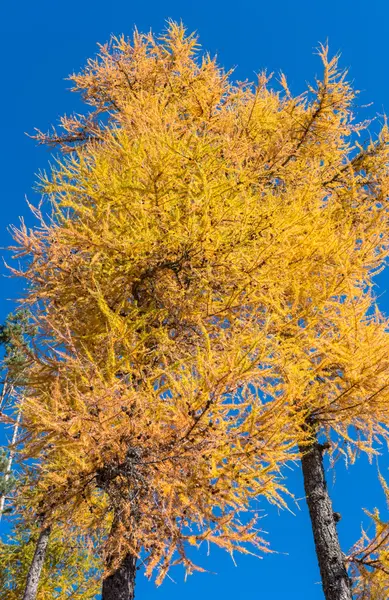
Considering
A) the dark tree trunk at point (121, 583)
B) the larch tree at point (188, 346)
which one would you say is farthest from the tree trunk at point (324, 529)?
the dark tree trunk at point (121, 583)

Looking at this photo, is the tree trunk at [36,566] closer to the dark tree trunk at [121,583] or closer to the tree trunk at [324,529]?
the dark tree trunk at [121,583]

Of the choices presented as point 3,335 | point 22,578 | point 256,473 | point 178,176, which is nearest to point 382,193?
point 178,176

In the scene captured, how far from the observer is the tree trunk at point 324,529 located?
17.1 ft

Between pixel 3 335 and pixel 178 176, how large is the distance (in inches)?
481

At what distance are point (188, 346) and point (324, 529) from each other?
2.45m

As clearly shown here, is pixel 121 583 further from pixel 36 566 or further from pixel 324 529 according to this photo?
pixel 36 566

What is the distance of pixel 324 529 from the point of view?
5.50m

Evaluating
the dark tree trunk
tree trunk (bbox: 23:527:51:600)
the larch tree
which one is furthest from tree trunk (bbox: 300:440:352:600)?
tree trunk (bbox: 23:527:51:600)

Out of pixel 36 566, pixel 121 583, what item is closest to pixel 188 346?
pixel 121 583

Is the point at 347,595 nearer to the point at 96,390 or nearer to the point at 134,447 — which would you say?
the point at 134,447

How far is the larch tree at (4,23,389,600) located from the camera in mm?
3596

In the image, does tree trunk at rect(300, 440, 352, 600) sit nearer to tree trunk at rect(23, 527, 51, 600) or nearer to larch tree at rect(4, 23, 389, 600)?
larch tree at rect(4, 23, 389, 600)

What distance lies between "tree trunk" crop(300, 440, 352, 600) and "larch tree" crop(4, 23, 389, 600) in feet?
0.06

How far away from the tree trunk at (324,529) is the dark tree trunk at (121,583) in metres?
1.93
